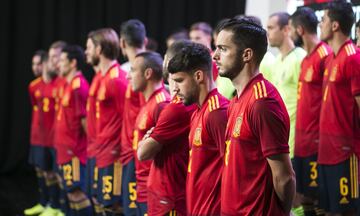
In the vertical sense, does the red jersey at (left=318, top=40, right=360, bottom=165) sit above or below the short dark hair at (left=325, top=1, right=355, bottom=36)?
below

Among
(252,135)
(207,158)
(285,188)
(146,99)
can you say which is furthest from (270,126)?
(146,99)

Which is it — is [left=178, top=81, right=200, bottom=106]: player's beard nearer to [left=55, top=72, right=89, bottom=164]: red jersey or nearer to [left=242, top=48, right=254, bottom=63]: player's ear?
[left=242, top=48, right=254, bottom=63]: player's ear

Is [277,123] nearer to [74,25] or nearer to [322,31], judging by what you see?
[322,31]

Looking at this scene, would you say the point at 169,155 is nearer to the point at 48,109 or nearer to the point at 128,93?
the point at 128,93

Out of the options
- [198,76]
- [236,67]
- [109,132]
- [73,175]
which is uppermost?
[236,67]

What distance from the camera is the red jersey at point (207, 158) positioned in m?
3.00

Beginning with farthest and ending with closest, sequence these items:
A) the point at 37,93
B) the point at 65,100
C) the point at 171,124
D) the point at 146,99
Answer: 1. the point at 37,93
2. the point at 65,100
3. the point at 146,99
4. the point at 171,124

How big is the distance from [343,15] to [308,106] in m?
0.73

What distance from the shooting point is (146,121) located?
4078 millimetres

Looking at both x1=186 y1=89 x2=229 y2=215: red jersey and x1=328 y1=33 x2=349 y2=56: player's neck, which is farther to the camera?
x1=328 y1=33 x2=349 y2=56: player's neck

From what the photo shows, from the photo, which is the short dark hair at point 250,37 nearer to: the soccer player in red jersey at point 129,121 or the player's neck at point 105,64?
the soccer player in red jersey at point 129,121

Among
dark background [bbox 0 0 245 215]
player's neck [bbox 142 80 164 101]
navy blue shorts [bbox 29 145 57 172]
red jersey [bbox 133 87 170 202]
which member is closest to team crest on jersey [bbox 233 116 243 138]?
red jersey [bbox 133 87 170 202]

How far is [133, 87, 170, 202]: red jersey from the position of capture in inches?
158

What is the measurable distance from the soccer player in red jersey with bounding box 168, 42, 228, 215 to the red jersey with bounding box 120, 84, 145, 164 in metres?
1.54
